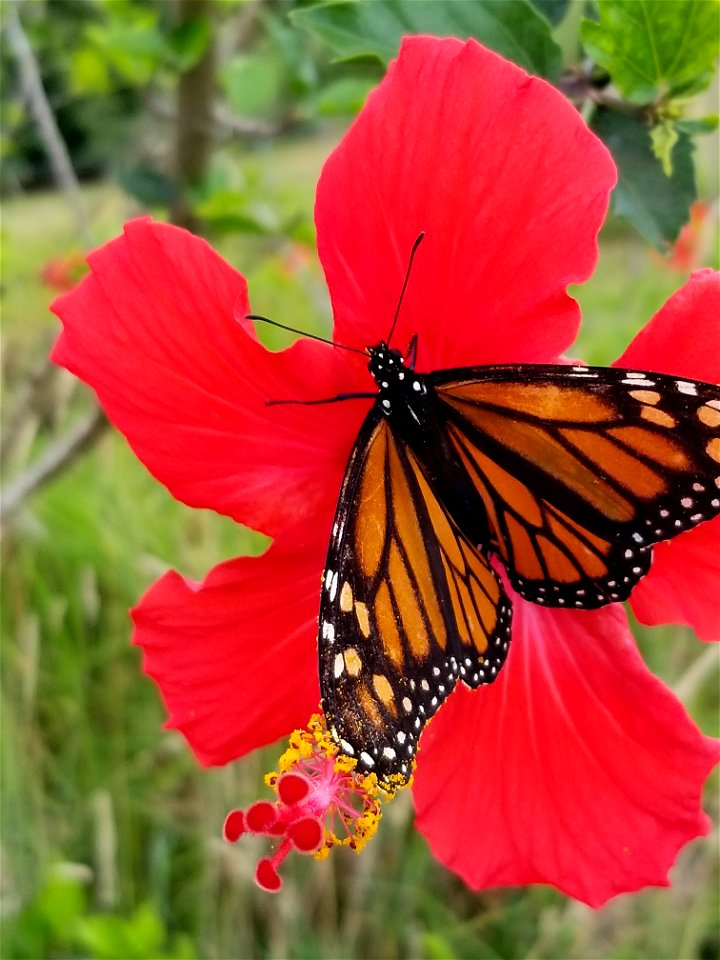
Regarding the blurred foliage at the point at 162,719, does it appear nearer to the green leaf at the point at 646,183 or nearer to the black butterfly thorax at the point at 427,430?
Answer: the green leaf at the point at 646,183

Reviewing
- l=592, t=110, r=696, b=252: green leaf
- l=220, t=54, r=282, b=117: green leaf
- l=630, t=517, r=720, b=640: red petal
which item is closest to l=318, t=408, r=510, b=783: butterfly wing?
l=630, t=517, r=720, b=640: red petal

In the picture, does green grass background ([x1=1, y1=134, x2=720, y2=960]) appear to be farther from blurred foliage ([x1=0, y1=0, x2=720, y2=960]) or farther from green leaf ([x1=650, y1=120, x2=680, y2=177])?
green leaf ([x1=650, y1=120, x2=680, y2=177])

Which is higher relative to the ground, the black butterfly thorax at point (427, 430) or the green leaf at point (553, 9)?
the green leaf at point (553, 9)

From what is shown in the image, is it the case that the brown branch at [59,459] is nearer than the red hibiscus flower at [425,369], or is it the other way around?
the red hibiscus flower at [425,369]

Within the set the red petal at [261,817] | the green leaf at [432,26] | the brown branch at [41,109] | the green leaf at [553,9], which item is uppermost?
the green leaf at [553,9]

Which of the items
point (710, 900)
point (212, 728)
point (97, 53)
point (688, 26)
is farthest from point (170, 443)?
point (710, 900)

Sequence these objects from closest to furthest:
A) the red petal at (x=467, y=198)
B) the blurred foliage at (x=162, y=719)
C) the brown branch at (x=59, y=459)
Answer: the red petal at (x=467, y=198)
the brown branch at (x=59, y=459)
the blurred foliage at (x=162, y=719)

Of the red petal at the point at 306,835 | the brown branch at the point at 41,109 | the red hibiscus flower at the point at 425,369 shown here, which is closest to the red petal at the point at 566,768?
the red hibiscus flower at the point at 425,369

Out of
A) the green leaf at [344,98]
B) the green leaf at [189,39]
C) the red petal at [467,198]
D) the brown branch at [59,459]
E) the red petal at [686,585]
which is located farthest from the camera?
the brown branch at [59,459]
